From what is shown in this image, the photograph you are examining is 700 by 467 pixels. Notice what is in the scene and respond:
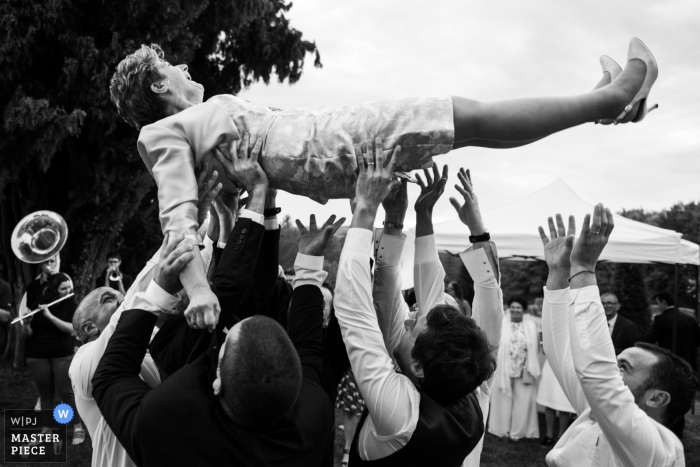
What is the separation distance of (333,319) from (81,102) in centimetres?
1018

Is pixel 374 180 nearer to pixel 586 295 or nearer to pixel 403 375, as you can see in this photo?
pixel 403 375

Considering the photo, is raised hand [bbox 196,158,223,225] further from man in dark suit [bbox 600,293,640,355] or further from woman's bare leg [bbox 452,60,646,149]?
man in dark suit [bbox 600,293,640,355]

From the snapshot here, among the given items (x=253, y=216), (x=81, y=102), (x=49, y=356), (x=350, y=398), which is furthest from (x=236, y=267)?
(x=81, y=102)

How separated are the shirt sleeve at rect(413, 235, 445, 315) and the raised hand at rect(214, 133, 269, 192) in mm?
867

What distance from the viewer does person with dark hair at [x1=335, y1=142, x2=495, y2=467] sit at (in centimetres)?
227

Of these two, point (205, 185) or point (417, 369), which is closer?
Result: point (417, 369)

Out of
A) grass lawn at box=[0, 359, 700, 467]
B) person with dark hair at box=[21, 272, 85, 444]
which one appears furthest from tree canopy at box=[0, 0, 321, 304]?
person with dark hair at box=[21, 272, 85, 444]

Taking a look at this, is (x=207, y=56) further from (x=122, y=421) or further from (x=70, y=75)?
(x=122, y=421)

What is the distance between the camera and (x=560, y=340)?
2.75m

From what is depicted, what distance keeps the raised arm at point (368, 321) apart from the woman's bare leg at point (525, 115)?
415mm

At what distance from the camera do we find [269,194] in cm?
290

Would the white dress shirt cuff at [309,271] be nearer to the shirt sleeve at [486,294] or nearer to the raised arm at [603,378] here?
the shirt sleeve at [486,294]

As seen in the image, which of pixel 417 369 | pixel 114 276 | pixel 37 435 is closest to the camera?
pixel 417 369

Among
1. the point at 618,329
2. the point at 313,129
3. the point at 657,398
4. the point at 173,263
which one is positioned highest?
the point at 313,129
